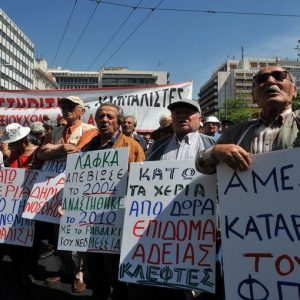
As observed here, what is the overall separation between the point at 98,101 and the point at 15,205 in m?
3.17

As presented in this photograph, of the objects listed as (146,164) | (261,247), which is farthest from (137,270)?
(261,247)

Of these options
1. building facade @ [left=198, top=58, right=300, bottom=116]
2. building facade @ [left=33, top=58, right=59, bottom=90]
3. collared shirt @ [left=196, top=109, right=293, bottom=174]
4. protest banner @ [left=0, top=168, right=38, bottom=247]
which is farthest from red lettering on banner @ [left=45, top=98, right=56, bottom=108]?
building facade @ [left=198, top=58, right=300, bottom=116]

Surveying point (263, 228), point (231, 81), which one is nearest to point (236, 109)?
point (231, 81)

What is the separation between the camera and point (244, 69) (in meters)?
153

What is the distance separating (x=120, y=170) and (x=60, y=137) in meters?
1.21

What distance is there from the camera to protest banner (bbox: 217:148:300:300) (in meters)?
2.05

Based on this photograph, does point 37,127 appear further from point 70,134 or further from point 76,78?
point 76,78

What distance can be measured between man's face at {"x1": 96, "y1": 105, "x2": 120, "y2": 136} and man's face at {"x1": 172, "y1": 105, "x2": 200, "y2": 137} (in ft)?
2.01

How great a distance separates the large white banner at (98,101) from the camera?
277 inches

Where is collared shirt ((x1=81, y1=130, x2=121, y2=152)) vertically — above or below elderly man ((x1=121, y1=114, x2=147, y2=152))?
below

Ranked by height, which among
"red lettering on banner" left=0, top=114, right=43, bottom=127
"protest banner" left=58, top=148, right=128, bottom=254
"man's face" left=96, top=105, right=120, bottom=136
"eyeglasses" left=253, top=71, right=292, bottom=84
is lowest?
"protest banner" left=58, top=148, right=128, bottom=254

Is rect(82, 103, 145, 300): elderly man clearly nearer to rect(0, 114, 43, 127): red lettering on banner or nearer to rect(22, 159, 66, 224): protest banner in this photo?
rect(22, 159, 66, 224): protest banner

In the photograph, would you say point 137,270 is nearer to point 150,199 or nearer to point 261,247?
point 150,199

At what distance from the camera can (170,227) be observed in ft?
8.96
